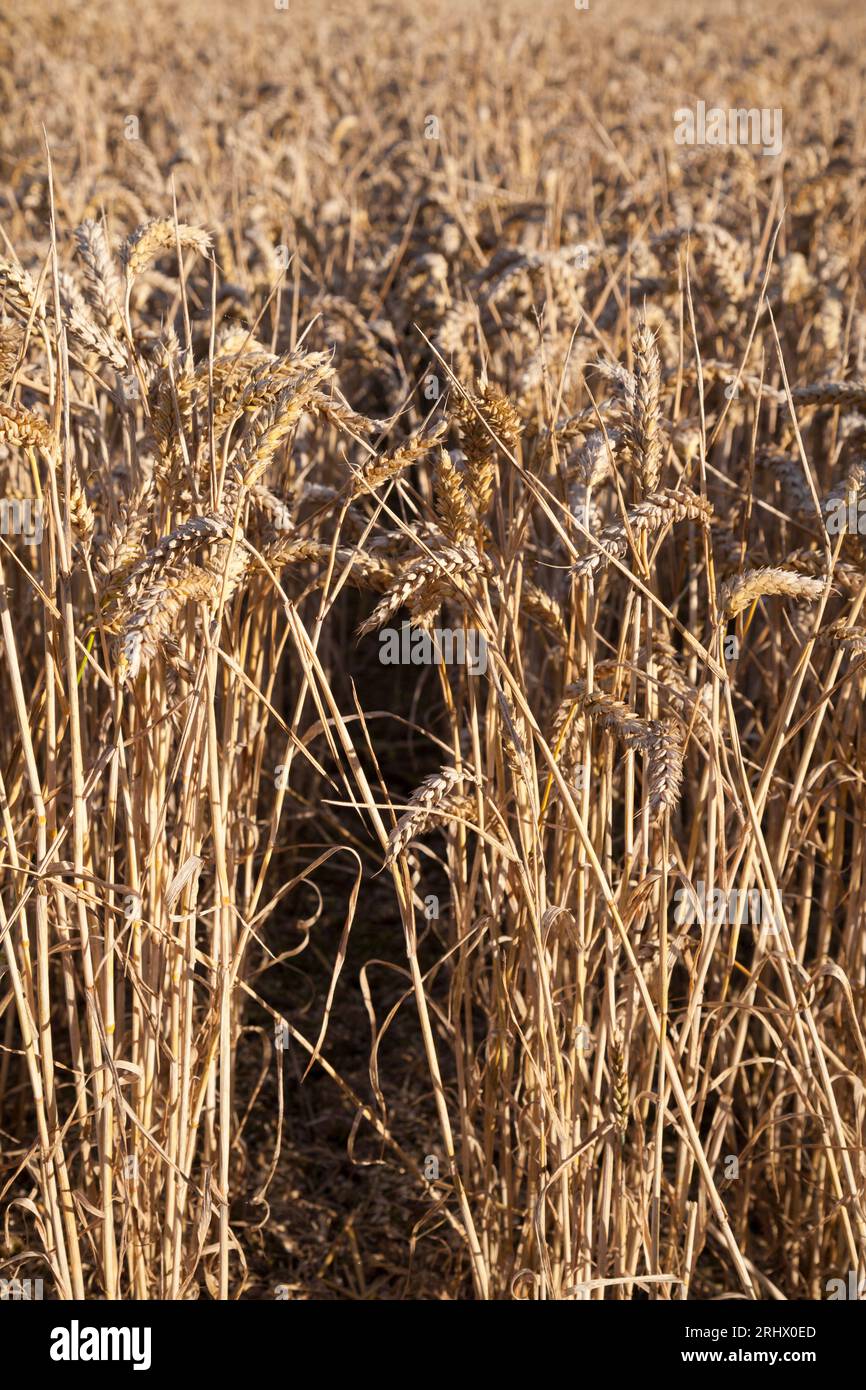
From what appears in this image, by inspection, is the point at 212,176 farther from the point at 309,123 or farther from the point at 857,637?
the point at 857,637

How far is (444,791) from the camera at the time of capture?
117cm

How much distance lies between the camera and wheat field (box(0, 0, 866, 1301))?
119cm

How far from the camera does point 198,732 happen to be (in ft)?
4.24

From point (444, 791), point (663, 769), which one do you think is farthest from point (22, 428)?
point (663, 769)

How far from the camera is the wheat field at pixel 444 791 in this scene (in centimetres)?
119

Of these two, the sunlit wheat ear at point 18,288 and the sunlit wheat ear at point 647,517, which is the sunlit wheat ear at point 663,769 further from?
the sunlit wheat ear at point 18,288

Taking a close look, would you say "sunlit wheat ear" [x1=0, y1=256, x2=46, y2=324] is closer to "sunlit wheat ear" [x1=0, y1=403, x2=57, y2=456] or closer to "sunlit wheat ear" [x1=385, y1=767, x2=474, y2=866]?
"sunlit wheat ear" [x1=0, y1=403, x2=57, y2=456]

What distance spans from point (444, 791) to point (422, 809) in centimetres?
8

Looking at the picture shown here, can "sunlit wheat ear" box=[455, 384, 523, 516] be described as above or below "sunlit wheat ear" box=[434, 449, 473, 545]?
above

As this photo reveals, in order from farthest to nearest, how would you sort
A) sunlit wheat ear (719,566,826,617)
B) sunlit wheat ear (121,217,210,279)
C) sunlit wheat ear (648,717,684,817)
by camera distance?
sunlit wheat ear (121,217,210,279) → sunlit wheat ear (719,566,826,617) → sunlit wheat ear (648,717,684,817)

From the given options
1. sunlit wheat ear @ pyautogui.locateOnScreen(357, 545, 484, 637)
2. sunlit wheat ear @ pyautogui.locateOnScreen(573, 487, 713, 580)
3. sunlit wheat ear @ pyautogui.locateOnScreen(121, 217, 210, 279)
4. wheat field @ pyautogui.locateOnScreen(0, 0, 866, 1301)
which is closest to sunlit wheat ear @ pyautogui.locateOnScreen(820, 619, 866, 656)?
wheat field @ pyautogui.locateOnScreen(0, 0, 866, 1301)

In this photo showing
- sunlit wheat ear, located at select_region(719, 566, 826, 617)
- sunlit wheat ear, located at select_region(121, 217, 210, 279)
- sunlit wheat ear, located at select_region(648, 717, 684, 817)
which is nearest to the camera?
sunlit wheat ear, located at select_region(648, 717, 684, 817)
